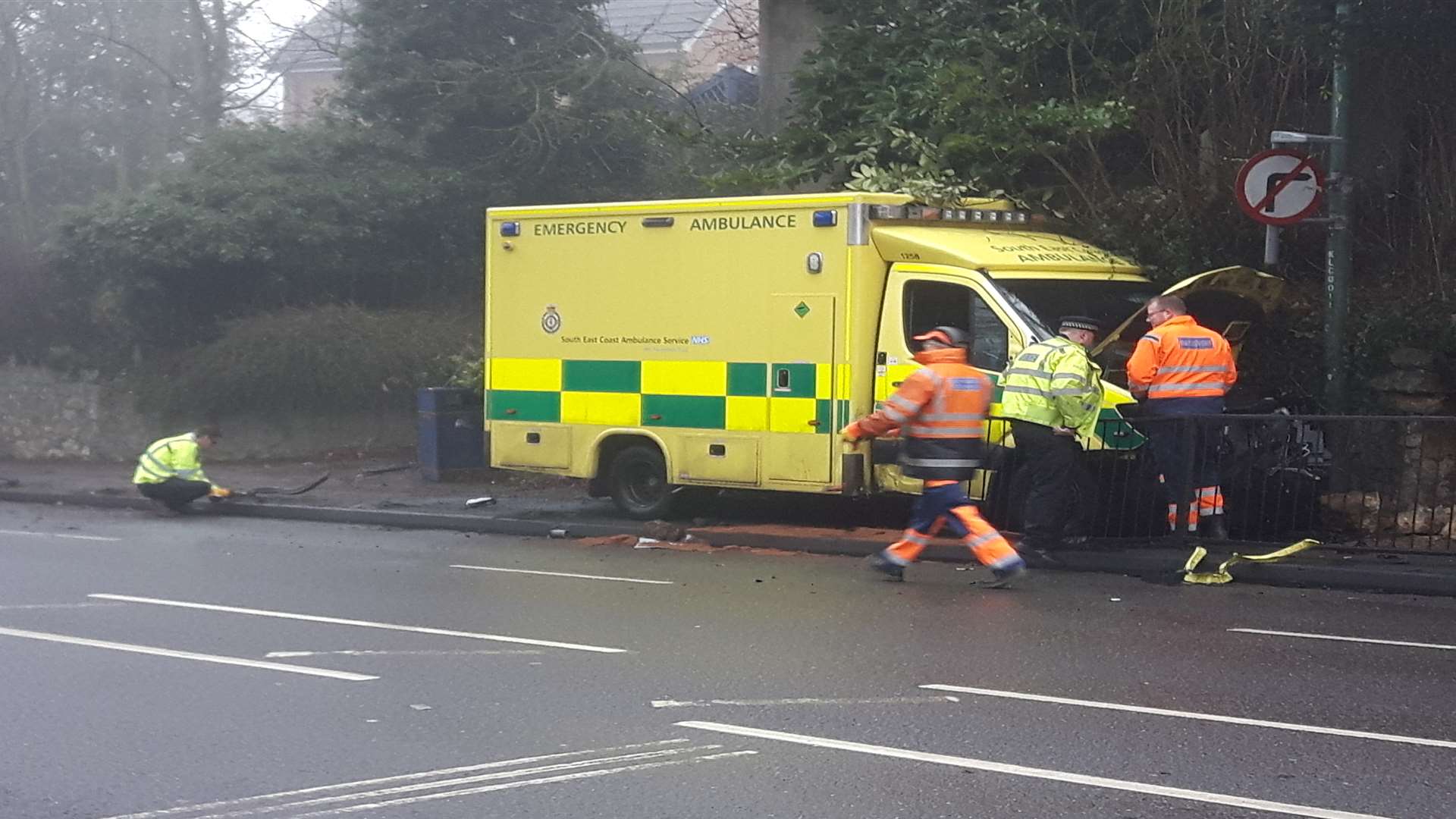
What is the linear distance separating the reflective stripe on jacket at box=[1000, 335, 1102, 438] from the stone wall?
41.2 feet

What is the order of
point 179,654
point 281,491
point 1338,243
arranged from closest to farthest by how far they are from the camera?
point 179,654
point 1338,243
point 281,491

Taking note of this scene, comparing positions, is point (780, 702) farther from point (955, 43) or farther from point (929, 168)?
point (955, 43)

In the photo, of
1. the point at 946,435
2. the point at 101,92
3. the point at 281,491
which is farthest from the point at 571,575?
Result: the point at 101,92

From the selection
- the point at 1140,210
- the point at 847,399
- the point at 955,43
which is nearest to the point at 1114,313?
the point at 1140,210

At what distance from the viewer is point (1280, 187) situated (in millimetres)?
11141

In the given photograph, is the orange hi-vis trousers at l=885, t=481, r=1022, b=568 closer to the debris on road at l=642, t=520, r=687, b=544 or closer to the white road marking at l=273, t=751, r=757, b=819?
the debris on road at l=642, t=520, r=687, b=544

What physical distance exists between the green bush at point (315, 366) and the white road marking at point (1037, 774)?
15.2 m

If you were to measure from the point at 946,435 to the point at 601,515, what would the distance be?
5117 millimetres

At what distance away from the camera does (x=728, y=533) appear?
12500mm

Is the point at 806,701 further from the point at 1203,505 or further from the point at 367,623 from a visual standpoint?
the point at 1203,505

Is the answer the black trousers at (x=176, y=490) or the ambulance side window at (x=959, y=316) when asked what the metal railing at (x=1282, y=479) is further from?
the black trousers at (x=176, y=490)

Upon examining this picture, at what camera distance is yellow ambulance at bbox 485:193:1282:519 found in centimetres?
1168

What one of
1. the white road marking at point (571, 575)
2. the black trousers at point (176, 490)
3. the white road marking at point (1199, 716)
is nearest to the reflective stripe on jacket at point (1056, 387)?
the white road marking at point (571, 575)

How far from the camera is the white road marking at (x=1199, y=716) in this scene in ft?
19.4
